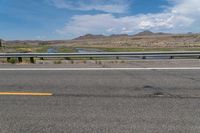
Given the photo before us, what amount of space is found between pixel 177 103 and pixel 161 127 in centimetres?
149

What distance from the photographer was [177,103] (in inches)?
221

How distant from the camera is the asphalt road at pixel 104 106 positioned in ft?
14.3

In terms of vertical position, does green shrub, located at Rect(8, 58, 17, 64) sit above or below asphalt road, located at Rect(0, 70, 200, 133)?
above

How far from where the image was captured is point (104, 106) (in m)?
5.46

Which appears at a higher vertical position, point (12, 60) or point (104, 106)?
point (12, 60)

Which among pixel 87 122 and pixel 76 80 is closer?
pixel 87 122

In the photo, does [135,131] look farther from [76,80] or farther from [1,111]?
[76,80]

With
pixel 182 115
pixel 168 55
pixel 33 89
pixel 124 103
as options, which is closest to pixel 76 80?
pixel 33 89

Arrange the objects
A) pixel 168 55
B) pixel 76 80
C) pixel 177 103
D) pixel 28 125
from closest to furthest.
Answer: pixel 28 125
pixel 177 103
pixel 76 80
pixel 168 55

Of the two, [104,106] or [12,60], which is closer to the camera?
[104,106]

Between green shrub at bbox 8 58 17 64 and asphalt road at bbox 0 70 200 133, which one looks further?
green shrub at bbox 8 58 17 64

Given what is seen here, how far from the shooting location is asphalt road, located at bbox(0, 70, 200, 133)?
14.3 ft

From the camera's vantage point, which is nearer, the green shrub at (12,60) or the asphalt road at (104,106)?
the asphalt road at (104,106)

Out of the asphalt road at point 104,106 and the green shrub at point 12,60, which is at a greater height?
the green shrub at point 12,60
